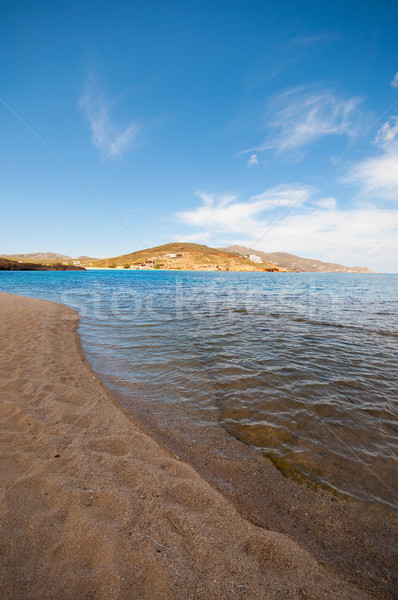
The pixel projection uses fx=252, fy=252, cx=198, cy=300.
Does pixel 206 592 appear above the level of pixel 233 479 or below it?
above

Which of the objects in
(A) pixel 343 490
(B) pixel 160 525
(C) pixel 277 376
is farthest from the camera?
(C) pixel 277 376

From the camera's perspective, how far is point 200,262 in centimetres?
17875

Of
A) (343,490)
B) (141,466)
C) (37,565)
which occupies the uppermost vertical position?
(37,565)

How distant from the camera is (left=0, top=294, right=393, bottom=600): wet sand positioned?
7.15 ft

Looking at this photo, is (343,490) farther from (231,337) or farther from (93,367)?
(231,337)

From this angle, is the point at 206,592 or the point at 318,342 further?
the point at 318,342

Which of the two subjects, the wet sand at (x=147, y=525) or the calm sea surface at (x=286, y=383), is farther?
the calm sea surface at (x=286, y=383)

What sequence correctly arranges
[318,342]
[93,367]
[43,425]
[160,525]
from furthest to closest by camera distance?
[318,342], [93,367], [43,425], [160,525]

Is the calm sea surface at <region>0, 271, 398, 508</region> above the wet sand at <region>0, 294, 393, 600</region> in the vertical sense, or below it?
below

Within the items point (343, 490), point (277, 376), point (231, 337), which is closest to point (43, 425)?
point (343, 490)

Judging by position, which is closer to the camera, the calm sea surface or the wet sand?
the wet sand

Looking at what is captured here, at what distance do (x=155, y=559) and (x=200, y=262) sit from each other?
179 m

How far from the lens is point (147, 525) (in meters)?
2.71

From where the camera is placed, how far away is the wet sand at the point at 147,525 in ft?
7.15
